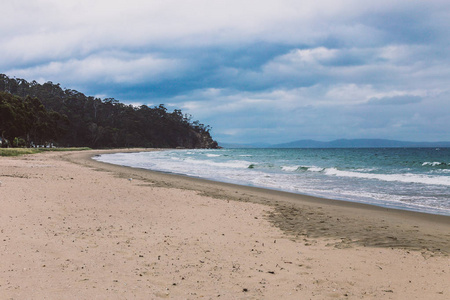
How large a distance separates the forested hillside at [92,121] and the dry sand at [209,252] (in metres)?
60.5

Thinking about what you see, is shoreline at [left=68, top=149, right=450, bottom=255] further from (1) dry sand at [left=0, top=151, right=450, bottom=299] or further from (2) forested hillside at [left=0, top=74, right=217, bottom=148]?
(2) forested hillside at [left=0, top=74, right=217, bottom=148]

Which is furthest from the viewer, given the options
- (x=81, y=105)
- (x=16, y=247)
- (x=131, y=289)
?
(x=81, y=105)

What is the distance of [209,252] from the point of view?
582 cm

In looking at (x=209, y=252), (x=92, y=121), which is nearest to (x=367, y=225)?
(x=209, y=252)

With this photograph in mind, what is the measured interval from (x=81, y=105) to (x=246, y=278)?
14782 centimetres

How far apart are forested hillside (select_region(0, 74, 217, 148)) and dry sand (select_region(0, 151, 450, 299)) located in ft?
199

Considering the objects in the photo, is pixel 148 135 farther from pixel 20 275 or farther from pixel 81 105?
pixel 20 275

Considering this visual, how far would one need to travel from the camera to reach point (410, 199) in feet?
46.0

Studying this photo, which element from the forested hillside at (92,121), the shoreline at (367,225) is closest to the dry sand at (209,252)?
the shoreline at (367,225)

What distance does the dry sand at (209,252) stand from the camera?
4301mm

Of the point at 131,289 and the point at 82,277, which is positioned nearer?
the point at 131,289

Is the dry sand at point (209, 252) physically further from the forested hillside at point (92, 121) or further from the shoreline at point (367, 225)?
the forested hillside at point (92, 121)

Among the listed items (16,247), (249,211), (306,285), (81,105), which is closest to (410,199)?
(249,211)

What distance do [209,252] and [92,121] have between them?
457 ft
